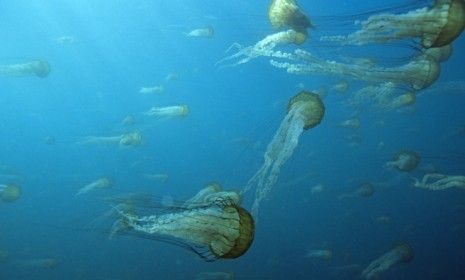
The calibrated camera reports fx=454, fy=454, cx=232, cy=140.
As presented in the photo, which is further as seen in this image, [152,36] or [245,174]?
[245,174]

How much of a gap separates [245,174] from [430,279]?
29650 mm

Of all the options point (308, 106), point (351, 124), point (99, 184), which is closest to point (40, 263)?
point (99, 184)

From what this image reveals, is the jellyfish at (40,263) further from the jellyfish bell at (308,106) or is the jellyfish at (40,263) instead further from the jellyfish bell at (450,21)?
the jellyfish bell at (450,21)

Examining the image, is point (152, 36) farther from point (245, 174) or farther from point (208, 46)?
point (245, 174)

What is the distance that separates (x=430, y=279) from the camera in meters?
16.8

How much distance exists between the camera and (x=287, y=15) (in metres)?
6.03

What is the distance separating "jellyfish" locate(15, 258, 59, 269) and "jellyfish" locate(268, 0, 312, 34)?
12.1 m

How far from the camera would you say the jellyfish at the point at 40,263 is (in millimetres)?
14781

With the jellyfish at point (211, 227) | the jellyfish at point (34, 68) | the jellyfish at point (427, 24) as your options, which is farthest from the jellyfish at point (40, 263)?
the jellyfish at point (427, 24)

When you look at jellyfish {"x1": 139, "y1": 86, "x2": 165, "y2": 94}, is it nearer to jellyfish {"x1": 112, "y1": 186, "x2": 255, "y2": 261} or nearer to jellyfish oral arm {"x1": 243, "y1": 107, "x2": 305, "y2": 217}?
jellyfish oral arm {"x1": 243, "y1": 107, "x2": 305, "y2": 217}

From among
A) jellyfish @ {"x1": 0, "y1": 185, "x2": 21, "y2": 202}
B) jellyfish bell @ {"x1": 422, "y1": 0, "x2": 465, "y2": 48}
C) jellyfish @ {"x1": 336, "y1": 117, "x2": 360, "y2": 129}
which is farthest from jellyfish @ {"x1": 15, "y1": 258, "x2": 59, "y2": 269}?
jellyfish bell @ {"x1": 422, "y1": 0, "x2": 465, "y2": 48}

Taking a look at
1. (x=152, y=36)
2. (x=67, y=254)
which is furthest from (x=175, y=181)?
(x=67, y=254)

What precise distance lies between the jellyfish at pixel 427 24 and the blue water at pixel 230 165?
167 cm

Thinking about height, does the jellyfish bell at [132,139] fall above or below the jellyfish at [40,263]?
above
